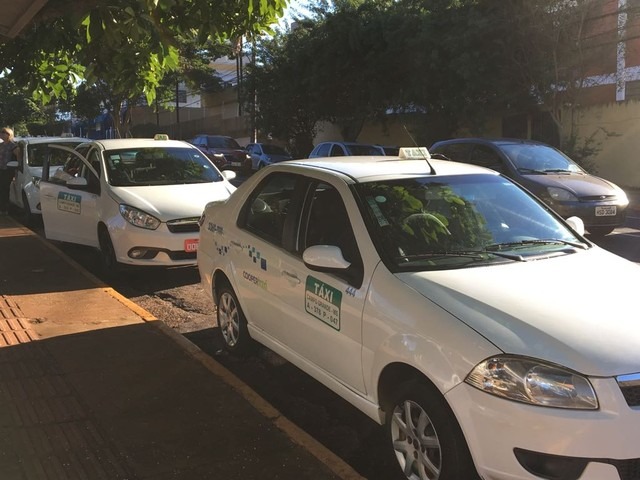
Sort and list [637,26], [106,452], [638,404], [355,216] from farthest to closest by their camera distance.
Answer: [637,26] < [355,216] < [106,452] < [638,404]

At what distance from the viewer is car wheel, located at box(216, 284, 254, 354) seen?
4.68 m

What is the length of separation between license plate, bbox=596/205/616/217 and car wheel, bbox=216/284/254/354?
20.2ft

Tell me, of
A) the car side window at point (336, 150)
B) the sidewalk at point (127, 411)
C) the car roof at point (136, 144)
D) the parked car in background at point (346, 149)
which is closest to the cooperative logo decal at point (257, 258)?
the sidewalk at point (127, 411)

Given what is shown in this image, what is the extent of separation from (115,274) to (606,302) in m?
6.30

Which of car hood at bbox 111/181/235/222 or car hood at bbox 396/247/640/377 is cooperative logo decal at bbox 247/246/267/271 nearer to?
car hood at bbox 396/247/640/377

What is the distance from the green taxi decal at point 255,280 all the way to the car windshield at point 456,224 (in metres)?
1.00

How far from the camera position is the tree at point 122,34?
4.25 metres

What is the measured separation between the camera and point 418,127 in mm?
24234

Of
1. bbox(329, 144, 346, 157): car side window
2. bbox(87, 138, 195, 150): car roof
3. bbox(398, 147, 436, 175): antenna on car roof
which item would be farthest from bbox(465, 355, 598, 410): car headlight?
bbox(329, 144, 346, 157): car side window

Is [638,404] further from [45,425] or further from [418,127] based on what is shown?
[418,127]

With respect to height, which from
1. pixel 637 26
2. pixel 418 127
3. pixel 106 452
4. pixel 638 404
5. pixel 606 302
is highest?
pixel 637 26

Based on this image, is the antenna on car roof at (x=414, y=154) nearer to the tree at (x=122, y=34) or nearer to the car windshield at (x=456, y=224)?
the car windshield at (x=456, y=224)

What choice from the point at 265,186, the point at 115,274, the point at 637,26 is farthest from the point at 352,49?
the point at 265,186

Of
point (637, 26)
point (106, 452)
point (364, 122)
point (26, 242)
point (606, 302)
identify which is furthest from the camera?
point (364, 122)
